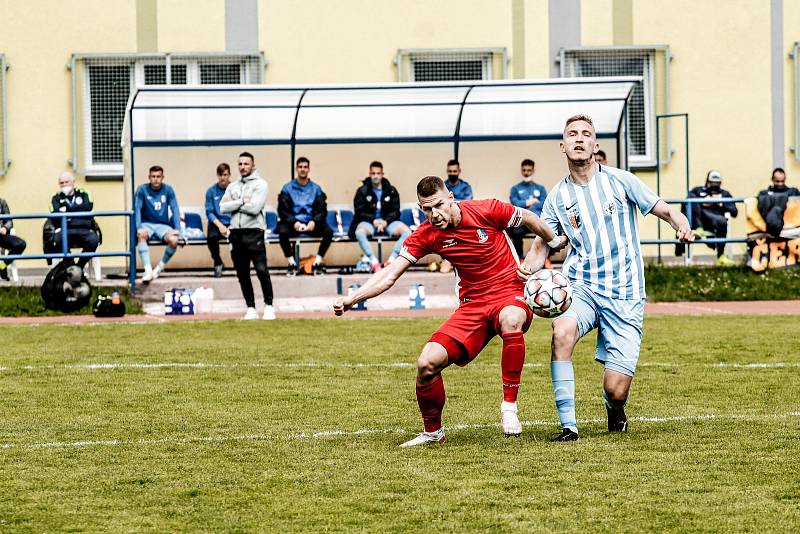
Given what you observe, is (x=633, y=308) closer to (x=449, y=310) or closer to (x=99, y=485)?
(x=99, y=485)

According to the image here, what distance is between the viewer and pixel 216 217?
2134cm

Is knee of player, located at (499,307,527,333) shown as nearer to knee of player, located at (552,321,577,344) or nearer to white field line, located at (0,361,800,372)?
knee of player, located at (552,321,577,344)

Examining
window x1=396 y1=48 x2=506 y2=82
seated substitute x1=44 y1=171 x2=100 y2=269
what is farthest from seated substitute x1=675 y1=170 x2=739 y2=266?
seated substitute x1=44 y1=171 x2=100 y2=269

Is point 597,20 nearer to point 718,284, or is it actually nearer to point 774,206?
point 774,206

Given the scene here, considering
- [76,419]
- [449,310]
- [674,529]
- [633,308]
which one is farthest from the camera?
[449,310]

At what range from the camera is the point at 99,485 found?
7.10m

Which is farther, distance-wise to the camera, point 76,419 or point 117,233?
point 117,233

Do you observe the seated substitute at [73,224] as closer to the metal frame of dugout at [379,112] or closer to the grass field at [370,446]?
the metal frame of dugout at [379,112]

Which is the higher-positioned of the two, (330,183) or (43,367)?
(330,183)

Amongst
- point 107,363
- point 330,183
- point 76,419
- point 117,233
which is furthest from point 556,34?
point 76,419

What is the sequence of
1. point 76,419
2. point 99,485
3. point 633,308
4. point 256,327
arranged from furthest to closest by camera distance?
point 256,327 → point 76,419 → point 633,308 → point 99,485

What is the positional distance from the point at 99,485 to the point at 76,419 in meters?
2.49

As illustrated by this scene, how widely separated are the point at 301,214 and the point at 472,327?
13.2 meters

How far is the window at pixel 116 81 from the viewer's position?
25.7 metres
